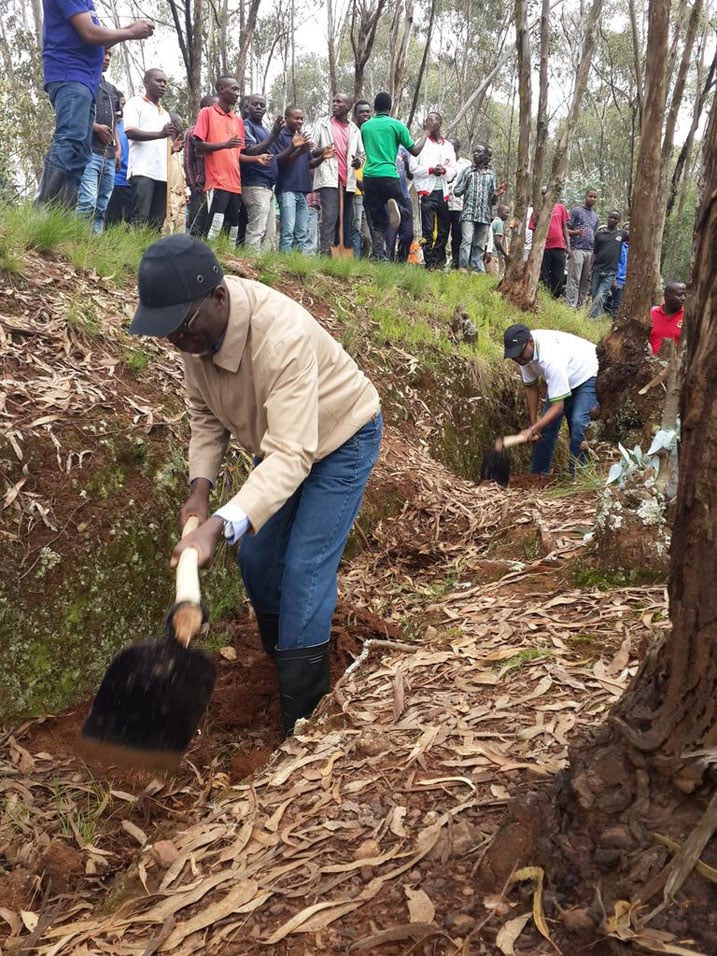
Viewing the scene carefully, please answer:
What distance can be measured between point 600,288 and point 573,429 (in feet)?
27.3

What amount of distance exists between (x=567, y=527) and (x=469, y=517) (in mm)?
908

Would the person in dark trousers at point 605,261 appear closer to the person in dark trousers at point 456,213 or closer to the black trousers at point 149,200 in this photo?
the person in dark trousers at point 456,213

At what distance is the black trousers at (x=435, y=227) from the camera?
38.9 ft

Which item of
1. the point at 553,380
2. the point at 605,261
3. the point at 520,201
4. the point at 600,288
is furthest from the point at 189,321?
the point at 600,288

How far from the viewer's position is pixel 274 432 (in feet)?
9.78

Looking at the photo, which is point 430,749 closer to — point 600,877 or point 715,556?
point 600,877

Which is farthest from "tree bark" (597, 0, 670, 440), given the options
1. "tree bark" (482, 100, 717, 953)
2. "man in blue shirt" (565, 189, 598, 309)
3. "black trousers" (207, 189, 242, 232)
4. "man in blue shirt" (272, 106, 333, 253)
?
"man in blue shirt" (565, 189, 598, 309)

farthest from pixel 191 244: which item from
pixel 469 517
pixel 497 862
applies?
pixel 469 517

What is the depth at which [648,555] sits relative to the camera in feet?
13.3

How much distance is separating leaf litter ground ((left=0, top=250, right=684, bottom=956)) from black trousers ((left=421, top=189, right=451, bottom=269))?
7720 mm

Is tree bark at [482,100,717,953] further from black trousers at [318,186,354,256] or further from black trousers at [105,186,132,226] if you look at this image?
black trousers at [318,186,354,256]

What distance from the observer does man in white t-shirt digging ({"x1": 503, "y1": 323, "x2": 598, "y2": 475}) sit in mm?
7027

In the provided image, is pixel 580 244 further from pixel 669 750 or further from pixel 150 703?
pixel 669 750

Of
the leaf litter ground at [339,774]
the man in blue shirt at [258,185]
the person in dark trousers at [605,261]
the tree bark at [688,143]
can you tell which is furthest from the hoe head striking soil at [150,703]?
the tree bark at [688,143]
